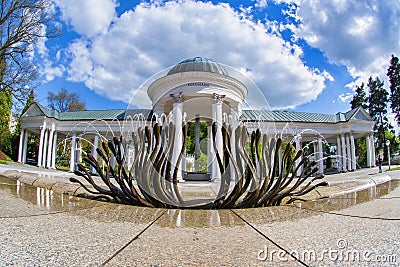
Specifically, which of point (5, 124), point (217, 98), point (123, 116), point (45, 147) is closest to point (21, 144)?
point (5, 124)

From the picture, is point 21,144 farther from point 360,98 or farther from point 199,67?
point 360,98

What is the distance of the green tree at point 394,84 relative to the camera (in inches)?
1968

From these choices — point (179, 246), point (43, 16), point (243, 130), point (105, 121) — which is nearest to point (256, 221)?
point (179, 246)

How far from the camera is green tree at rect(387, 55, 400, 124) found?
50.0 metres

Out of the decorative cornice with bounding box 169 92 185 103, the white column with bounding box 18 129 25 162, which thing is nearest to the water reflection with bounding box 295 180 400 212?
the decorative cornice with bounding box 169 92 185 103

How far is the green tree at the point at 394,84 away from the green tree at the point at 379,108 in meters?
1.68

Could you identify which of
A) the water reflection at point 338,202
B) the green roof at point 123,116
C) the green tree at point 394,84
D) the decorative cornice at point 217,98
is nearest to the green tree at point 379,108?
the green tree at point 394,84

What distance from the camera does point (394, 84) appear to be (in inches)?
1997

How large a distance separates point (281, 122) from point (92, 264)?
3235cm

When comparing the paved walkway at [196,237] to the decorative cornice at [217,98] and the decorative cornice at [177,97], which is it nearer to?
the decorative cornice at [217,98]

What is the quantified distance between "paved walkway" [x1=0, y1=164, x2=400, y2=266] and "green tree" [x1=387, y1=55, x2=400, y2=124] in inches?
2397

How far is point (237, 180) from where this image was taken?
4172 mm

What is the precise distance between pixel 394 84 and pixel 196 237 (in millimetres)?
65060

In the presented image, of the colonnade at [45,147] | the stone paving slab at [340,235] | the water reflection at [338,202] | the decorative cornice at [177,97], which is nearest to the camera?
the stone paving slab at [340,235]
